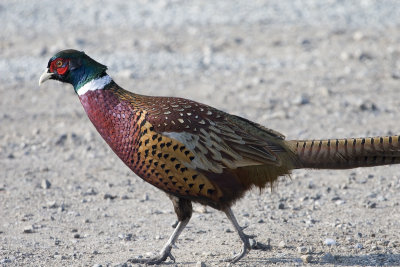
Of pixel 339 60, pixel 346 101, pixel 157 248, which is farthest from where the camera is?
pixel 339 60

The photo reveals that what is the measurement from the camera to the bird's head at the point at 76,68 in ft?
18.6

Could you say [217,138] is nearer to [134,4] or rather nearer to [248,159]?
[248,159]

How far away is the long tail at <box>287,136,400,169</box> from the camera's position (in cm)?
521

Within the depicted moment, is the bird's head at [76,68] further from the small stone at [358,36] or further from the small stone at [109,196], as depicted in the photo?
the small stone at [358,36]

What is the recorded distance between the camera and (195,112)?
5.56 m

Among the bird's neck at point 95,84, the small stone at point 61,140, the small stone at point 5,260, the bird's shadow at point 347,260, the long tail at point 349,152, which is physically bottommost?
the small stone at point 5,260

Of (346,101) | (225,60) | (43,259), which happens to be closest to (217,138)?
(43,259)

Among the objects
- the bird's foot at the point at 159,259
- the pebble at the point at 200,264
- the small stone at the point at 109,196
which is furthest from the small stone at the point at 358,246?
the small stone at the point at 109,196

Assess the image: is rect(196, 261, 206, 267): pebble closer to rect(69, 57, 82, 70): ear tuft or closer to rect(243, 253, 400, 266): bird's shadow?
rect(243, 253, 400, 266): bird's shadow

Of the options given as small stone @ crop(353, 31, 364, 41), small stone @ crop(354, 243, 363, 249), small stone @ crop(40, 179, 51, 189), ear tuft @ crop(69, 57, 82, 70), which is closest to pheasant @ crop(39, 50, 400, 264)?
ear tuft @ crop(69, 57, 82, 70)

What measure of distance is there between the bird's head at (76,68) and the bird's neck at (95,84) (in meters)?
0.02

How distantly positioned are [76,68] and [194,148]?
1.12 m

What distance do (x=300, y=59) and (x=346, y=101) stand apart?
2.64 meters

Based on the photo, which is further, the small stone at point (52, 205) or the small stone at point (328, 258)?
the small stone at point (52, 205)
